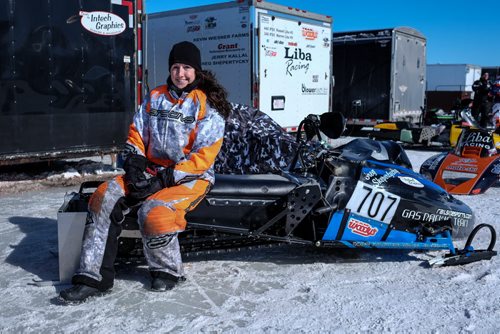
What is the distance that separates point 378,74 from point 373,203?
1129 centimetres

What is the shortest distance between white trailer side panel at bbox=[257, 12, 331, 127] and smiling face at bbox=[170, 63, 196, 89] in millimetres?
5275

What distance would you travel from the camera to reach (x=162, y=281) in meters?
3.31

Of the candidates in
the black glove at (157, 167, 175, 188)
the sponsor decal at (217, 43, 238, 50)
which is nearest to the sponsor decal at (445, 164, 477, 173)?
the black glove at (157, 167, 175, 188)

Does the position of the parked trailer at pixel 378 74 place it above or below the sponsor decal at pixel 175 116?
above

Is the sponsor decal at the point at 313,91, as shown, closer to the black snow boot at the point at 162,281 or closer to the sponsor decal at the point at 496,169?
the sponsor decal at the point at 496,169

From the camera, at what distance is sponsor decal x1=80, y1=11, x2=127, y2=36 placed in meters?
6.53

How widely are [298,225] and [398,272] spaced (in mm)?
755

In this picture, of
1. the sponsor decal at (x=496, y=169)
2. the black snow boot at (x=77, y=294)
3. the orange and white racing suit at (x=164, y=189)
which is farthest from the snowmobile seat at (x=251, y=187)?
the sponsor decal at (x=496, y=169)

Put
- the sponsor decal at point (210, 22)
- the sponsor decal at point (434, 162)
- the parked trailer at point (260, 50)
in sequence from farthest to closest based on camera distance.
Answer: the sponsor decal at point (210, 22) → the parked trailer at point (260, 50) → the sponsor decal at point (434, 162)

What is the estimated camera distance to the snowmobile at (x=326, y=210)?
3.54 m

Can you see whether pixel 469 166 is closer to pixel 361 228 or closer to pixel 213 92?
pixel 361 228

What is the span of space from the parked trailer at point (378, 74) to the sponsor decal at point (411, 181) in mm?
10703

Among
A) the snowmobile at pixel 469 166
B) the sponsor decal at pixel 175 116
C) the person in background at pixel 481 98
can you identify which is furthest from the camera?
the person in background at pixel 481 98

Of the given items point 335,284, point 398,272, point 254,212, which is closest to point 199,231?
point 254,212
